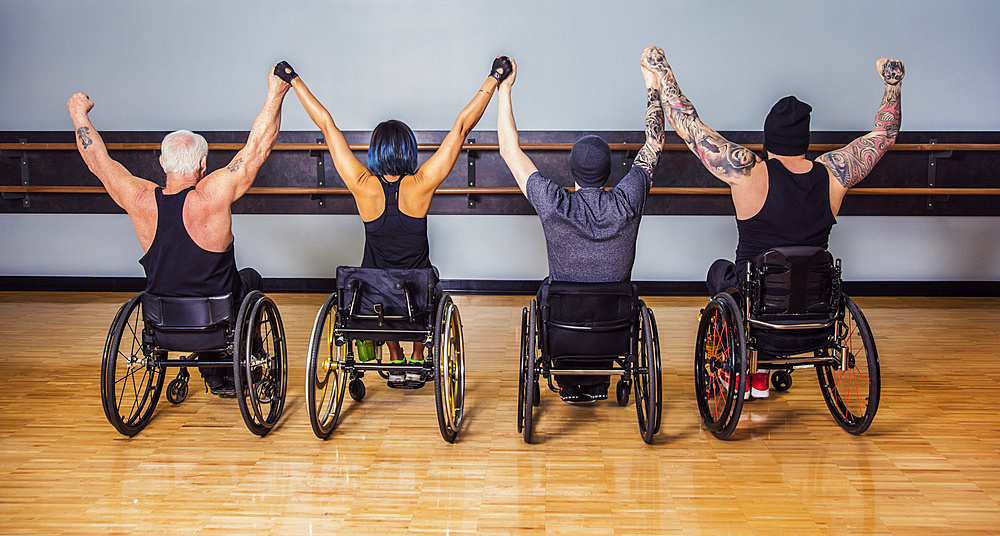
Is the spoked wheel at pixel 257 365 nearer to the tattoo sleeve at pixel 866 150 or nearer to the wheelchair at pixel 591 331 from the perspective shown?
the wheelchair at pixel 591 331

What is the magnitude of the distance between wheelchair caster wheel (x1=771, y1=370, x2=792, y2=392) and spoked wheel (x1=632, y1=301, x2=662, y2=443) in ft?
2.72

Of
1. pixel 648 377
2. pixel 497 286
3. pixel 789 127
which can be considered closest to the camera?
pixel 648 377

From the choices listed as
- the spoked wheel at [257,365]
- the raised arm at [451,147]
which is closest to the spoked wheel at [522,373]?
the raised arm at [451,147]

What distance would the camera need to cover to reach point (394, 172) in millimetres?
2902

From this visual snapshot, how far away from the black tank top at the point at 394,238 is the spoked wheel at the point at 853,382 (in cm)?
158

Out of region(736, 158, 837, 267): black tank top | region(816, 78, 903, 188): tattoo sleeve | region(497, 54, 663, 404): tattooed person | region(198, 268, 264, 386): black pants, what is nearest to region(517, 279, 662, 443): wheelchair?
region(497, 54, 663, 404): tattooed person

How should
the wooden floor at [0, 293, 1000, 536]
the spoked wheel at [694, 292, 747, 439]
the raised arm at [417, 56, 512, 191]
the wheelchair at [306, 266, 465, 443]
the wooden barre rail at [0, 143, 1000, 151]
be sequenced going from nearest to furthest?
1. the wooden floor at [0, 293, 1000, 536]
2. the spoked wheel at [694, 292, 747, 439]
3. the wheelchair at [306, 266, 465, 443]
4. the raised arm at [417, 56, 512, 191]
5. the wooden barre rail at [0, 143, 1000, 151]

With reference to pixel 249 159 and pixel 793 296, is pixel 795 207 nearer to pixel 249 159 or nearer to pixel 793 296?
pixel 793 296

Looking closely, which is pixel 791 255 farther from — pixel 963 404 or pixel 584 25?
pixel 584 25

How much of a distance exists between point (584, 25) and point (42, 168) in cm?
405

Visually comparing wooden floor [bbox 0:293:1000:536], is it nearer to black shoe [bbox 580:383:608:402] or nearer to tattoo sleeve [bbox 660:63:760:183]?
black shoe [bbox 580:383:608:402]

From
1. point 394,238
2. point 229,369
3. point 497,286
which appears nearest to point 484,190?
point 497,286

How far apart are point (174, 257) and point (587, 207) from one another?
1.53 meters

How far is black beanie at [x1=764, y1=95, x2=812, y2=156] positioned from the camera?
267cm
